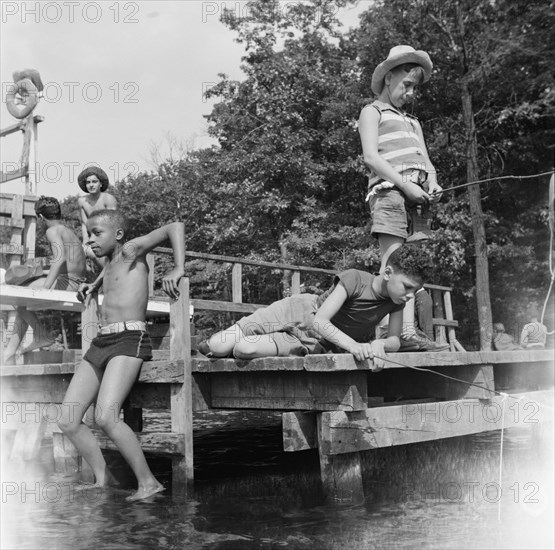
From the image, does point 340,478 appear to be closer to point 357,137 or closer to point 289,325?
point 289,325

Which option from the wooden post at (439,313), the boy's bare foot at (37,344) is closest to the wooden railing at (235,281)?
the boy's bare foot at (37,344)

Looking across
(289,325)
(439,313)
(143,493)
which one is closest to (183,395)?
(143,493)

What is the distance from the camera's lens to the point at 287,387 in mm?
5207

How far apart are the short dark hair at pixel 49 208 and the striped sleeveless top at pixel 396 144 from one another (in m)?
4.41

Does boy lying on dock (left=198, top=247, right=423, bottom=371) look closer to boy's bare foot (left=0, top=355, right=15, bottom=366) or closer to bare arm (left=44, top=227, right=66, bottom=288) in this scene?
bare arm (left=44, top=227, right=66, bottom=288)

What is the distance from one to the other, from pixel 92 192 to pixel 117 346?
287 cm

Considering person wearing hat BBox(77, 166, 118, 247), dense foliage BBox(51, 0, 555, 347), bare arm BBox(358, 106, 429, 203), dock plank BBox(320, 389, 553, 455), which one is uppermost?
dense foliage BBox(51, 0, 555, 347)

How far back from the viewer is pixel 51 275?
8.12 metres

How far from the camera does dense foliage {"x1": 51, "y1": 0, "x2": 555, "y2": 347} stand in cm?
1992

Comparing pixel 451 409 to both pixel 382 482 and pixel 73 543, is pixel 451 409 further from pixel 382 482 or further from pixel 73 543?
pixel 73 543

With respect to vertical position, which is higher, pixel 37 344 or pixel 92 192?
A: pixel 92 192

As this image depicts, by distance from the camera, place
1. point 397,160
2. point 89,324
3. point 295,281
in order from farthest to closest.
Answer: point 295,281 < point 89,324 < point 397,160

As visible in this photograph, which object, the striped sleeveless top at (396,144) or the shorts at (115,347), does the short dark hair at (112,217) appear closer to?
the shorts at (115,347)

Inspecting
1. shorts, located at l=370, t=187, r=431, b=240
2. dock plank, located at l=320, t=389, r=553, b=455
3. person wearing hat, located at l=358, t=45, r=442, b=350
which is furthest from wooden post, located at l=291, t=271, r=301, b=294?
shorts, located at l=370, t=187, r=431, b=240
